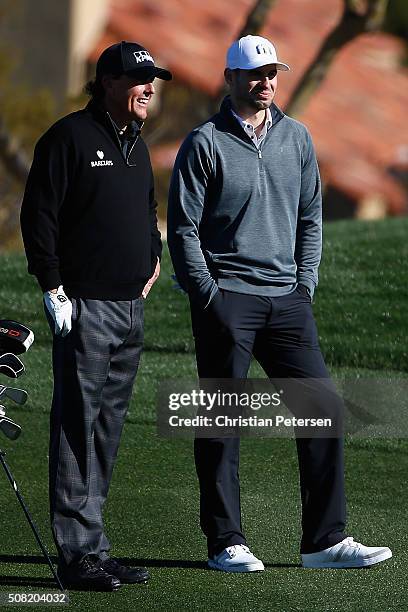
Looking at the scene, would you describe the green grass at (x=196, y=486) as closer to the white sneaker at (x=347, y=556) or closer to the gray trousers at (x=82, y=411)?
the white sneaker at (x=347, y=556)

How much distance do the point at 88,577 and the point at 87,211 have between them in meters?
1.37

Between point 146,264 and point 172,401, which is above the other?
point 146,264

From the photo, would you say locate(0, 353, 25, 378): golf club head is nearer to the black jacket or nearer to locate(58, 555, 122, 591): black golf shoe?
the black jacket

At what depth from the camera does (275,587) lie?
5.70 metres

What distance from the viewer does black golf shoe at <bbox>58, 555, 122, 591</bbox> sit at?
555cm

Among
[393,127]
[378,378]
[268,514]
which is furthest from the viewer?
[393,127]

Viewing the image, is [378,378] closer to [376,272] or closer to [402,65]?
[376,272]

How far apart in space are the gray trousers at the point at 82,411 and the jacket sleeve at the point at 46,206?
7.7 inches

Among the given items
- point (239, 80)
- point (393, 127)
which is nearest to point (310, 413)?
point (239, 80)

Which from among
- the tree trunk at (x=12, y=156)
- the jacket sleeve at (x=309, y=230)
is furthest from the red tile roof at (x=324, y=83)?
the jacket sleeve at (x=309, y=230)

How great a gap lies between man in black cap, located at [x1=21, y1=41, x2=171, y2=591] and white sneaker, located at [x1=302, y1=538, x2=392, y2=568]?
0.73 m

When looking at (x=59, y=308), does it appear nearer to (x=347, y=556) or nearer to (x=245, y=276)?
(x=245, y=276)

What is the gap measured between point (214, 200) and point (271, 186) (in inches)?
9.2

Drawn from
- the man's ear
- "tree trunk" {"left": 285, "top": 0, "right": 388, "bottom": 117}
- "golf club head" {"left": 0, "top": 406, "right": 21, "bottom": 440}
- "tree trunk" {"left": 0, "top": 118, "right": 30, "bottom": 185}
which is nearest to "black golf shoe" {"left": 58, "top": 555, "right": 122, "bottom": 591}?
"golf club head" {"left": 0, "top": 406, "right": 21, "bottom": 440}
